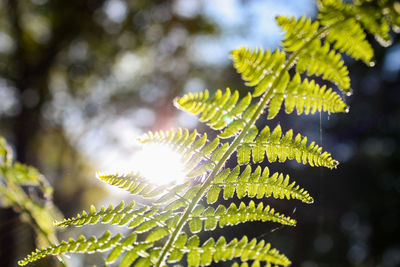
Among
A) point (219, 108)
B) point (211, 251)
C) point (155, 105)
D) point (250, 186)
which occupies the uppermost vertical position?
point (155, 105)

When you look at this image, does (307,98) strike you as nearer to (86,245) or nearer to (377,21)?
(377,21)

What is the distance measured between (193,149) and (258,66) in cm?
25

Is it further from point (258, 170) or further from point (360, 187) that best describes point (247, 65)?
point (360, 187)

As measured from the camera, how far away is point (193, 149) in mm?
702

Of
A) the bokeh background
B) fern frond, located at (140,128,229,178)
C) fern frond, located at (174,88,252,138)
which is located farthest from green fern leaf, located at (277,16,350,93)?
the bokeh background

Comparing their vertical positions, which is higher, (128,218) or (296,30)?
(296,30)

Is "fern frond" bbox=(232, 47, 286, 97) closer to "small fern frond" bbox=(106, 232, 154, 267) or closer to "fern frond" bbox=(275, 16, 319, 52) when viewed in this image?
"fern frond" bbox=(275, 16, 319, 52)

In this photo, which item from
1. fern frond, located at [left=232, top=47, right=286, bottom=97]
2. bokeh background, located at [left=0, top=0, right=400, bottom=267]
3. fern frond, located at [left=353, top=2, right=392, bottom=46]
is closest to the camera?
fern frond, located at [left=353, top=2, right=392, bottom=46]

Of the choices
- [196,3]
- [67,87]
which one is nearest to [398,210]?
[196,3]

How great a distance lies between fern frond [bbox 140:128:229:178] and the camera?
67cm

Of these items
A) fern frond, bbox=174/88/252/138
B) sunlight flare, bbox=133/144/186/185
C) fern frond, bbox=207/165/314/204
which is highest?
fern frond, bbox=174/88/252/138

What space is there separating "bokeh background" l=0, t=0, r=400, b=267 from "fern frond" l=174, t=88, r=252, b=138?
25.5 feet

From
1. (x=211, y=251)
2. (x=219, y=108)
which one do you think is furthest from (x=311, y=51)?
(x=211, y=251)

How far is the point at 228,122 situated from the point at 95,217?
373 millimetres
